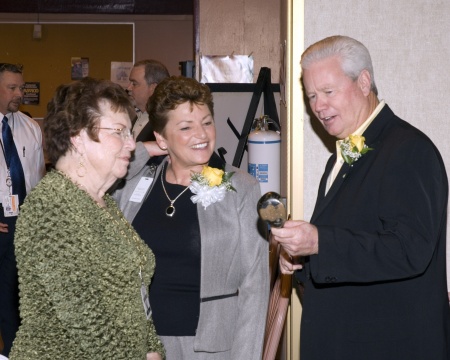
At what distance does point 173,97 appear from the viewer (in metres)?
2.92

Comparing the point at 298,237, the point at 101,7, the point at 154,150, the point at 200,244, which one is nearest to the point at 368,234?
the point at 298,237

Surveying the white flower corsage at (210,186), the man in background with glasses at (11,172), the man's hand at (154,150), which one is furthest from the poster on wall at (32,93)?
the white flower corsage at (210,186)

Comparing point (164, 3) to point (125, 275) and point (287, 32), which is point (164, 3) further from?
point (125, 275)

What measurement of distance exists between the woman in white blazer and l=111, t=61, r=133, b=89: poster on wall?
7.83m

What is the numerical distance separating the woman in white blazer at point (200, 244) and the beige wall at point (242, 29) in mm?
3900

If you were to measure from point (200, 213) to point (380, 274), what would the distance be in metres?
0.88

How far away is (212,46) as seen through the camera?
267 inches

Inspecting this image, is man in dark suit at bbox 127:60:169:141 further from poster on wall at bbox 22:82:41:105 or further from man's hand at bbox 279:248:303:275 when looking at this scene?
poster on wall at bbox 22:82:41:105

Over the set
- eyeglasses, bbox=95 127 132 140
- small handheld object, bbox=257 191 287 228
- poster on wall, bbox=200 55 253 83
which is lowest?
small handheld object, bbox=257 191 287 228

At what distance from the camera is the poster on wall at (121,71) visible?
418 inches

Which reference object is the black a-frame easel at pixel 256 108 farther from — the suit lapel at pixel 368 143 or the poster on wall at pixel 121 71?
the poster on wall at pixel 121 71

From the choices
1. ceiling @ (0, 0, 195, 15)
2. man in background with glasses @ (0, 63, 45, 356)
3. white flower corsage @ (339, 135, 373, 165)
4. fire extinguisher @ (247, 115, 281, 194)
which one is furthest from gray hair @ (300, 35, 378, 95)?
ceiling @ (0, 0, 195, 15)

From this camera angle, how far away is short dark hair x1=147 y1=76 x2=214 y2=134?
2.92m

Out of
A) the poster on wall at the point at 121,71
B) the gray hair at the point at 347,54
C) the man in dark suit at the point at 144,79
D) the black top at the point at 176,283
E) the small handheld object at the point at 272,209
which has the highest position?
the poster on wall at the point at 121,71
